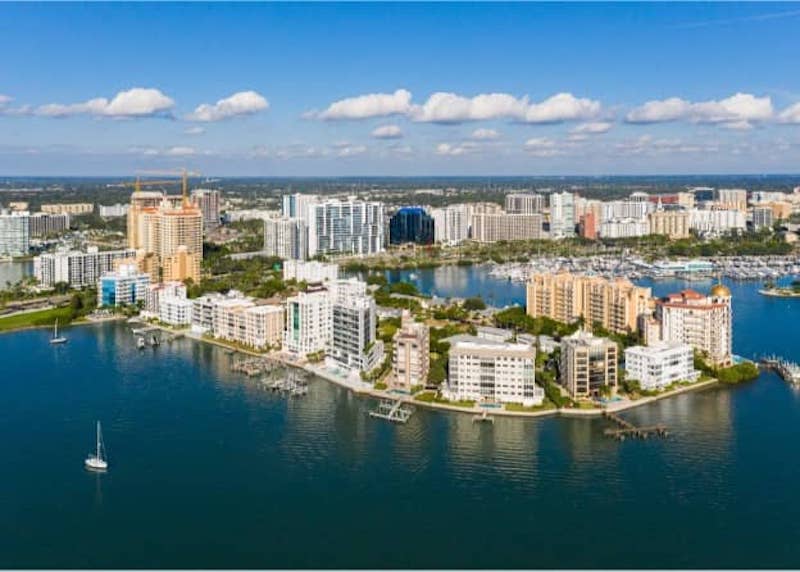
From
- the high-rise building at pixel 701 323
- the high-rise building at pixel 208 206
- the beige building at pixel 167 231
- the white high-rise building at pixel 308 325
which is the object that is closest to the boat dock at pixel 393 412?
the white high-rise building at pixel 308 325

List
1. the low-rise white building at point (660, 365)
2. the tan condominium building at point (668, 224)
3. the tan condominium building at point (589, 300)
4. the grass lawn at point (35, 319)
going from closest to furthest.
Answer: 1. the low-rise white building at point (660, 365)
2. the tan condominium building at point (589, 300)
3. the grass lawn at point (35, 319)
4. the tan condominium building at point (668, 224)

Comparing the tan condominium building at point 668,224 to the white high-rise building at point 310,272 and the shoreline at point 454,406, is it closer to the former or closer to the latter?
the white high-rise building at point 310,272

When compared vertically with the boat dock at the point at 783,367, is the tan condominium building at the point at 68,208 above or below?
above

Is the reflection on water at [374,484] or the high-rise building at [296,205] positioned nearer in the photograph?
the reflection on water at [374,484]

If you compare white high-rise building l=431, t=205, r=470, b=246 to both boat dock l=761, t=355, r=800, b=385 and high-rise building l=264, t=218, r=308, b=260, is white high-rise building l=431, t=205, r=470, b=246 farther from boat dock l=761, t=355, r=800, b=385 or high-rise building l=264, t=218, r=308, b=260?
boat dock l=761, t=355, r=800, b=385

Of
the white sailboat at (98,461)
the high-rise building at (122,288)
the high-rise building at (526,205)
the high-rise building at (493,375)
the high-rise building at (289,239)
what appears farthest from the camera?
the high-rise building at (526,205)

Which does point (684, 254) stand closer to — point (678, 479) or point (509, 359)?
point (509, 359)

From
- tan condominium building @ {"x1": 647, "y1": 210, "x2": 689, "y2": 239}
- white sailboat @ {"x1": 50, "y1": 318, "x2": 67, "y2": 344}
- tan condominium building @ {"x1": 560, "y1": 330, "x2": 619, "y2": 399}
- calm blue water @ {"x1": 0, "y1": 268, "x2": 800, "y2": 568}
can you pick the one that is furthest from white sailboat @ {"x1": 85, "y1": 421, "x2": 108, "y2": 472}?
tan condominium building @ {"x1": 647, "y1": 210, "x2": 689, "y2": 239}
